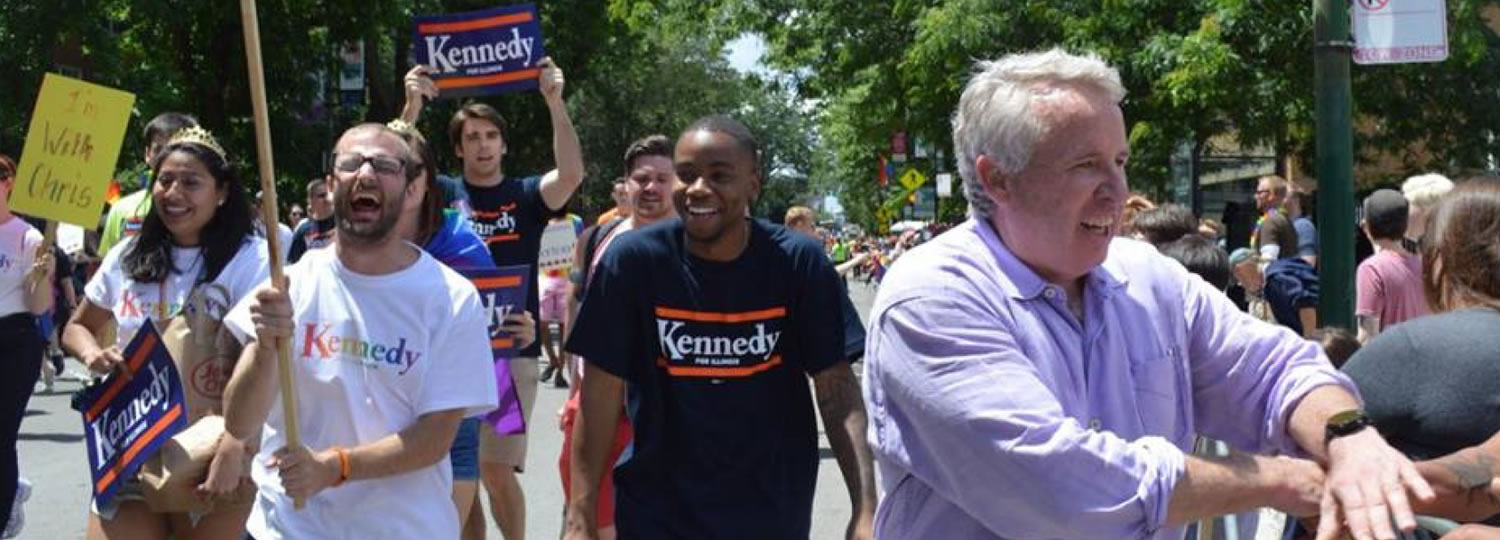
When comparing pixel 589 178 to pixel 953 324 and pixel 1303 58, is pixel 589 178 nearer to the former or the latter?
pixel 1303 58

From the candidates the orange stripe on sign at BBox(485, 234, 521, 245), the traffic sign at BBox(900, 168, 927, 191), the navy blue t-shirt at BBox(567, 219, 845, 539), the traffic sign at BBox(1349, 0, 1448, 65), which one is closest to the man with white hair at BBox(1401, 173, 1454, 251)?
the traffic sign at BBox(1349, 0, 1448, 65)

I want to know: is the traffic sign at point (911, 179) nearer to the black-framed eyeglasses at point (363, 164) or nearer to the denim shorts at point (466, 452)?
the denim shorts at point (466, 452)

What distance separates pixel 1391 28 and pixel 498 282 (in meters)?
4.07

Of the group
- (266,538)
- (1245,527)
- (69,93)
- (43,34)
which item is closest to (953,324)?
(266,538)

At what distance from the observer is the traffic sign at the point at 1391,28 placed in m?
7.95

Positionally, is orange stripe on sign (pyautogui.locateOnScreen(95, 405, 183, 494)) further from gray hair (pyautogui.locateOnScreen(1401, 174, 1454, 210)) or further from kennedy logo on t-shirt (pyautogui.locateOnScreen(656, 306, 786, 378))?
gray hair (pyautogui.locateOnScreen(1401, 174, 1454, 210))

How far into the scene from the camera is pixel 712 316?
4.75 m

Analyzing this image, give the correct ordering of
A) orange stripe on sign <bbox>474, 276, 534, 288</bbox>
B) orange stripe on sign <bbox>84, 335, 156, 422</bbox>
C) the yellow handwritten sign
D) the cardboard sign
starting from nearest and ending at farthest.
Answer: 1. orange stripe on sign <bbox>84, 335, 156, 422</bbox>
2. orange stripe on sign <bbox>474, 276, 534, 288</bbox>
3. the yellow handwritten sign
4. the cardboard sign

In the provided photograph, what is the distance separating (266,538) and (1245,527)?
2.82 meters

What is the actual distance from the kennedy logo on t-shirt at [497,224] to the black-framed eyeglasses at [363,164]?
2.80 m

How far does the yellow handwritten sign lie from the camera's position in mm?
6539

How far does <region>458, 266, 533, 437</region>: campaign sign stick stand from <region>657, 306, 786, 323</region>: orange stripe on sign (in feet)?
4.27

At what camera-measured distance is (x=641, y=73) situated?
5916cm

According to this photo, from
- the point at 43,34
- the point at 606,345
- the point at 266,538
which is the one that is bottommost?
the point at 266,538
